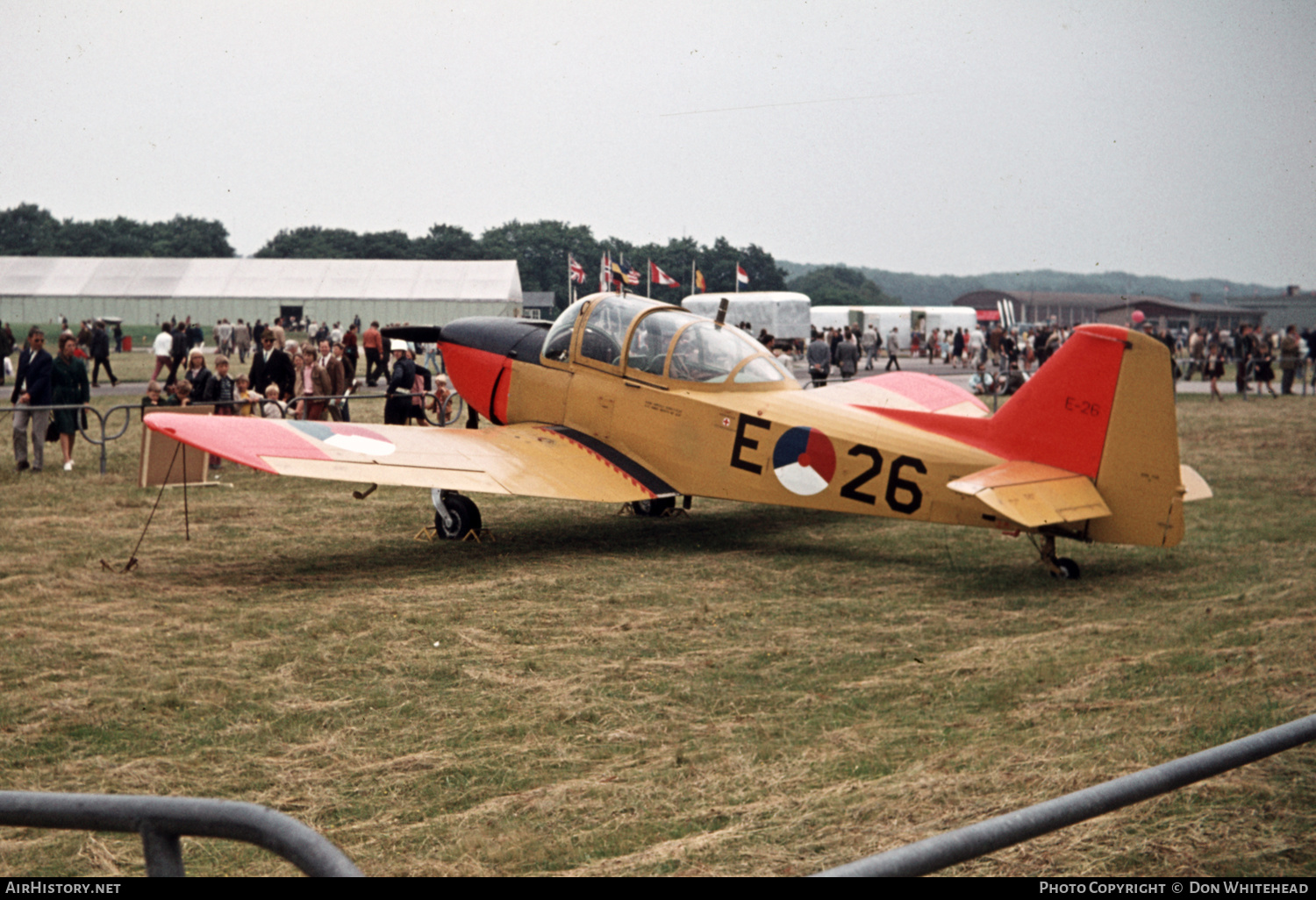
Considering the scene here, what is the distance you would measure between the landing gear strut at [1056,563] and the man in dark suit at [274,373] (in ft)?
38.0

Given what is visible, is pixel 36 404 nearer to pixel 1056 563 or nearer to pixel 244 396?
pixel 244 396

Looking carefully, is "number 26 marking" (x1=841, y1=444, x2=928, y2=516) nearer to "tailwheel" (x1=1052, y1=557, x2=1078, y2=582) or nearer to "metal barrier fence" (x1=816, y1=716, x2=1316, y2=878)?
"tailwheel" (x1=1052, y1=557, x2=1078, y2=582)

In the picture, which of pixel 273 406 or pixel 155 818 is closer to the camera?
pixel 155 818

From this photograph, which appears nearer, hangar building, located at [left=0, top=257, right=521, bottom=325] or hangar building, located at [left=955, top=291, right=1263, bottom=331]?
hangar building, located at [left=0, top=257, right=521, bottom=325]

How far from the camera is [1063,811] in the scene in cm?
155

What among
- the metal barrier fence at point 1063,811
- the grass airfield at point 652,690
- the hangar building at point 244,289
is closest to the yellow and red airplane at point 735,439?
the grass airfield at point 652,690

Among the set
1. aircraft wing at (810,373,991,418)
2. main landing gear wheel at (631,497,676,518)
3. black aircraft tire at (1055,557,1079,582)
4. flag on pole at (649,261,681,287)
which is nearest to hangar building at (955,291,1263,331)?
flag on pole at (649,261,681,287)

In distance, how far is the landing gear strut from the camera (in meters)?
8.72

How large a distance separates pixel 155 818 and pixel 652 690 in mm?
4599

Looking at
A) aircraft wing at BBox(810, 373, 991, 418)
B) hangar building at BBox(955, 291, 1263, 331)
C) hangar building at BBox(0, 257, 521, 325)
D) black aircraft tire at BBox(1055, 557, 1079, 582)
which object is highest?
hangar building at BBox(955, 291, 1263, 331)

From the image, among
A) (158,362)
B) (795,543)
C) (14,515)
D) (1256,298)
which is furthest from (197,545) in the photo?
(1256,298)

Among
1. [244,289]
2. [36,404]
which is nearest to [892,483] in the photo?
[36,404]

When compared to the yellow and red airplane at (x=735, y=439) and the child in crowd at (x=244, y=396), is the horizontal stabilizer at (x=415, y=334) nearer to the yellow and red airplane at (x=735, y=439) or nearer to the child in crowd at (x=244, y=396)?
the yellow and red airplane at (x=735, y=439)

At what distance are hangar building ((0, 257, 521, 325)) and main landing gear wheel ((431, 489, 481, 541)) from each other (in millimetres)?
41866
